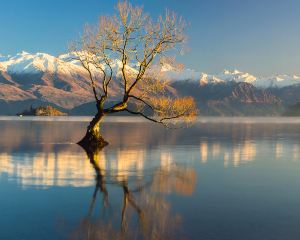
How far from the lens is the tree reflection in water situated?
16589 millimetres

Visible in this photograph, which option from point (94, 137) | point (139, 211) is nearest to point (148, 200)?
point (139, 211)

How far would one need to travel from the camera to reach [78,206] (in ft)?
68.8

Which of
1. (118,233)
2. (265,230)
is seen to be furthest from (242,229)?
(118,233)

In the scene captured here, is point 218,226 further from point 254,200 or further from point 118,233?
point 254,200

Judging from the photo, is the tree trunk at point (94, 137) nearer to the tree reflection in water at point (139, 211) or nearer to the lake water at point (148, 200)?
the lake water at point (148, 200)

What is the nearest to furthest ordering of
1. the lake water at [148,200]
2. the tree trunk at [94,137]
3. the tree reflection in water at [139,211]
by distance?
the tree reflection in water at [139,211]
the lake water at [148,200]
the tree trunk at [94,137]

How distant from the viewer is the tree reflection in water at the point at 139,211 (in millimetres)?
16589

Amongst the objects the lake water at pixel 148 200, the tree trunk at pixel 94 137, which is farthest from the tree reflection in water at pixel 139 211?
the tree trunk at pixel 94 137

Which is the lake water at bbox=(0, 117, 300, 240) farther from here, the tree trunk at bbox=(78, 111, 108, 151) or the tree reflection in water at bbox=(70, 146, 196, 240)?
the tree trunk at bbox=(78, 111, 108, 151)

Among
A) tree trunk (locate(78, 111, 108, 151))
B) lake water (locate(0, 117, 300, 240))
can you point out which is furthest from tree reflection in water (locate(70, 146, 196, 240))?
tree trunk (locate(78, 111, 108, 151))

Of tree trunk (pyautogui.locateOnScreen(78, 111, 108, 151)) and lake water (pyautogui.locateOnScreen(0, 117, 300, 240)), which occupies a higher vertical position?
tree trunk (pyautogui.locateOnScreen(78, 111, 108, 151))

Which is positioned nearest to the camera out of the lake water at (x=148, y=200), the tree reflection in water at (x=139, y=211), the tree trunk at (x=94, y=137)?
the tree reflection in water at (x=139, y=211)

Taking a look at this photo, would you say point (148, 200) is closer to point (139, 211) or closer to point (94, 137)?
point (139, 211)

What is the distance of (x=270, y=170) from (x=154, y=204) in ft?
51.6
